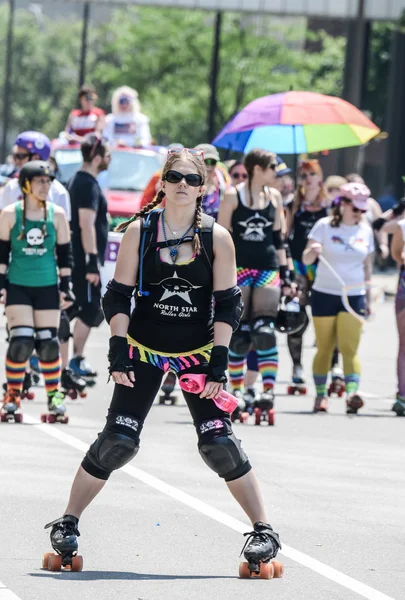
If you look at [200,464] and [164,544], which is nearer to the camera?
[164,544]

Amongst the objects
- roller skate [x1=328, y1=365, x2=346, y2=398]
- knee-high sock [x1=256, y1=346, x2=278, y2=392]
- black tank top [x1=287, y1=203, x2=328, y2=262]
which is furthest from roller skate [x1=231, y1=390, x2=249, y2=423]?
black tank top [x1=287, y1=203, x2=328, y2=262]

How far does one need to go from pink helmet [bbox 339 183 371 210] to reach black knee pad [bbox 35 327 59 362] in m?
2.67

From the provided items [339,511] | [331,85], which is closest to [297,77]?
[331,85]

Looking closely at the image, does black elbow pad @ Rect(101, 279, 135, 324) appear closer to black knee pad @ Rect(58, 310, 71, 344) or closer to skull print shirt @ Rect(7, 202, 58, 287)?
skull print shirt @ Rect(7, 202, 58, 287)

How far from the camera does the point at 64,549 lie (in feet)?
22.4

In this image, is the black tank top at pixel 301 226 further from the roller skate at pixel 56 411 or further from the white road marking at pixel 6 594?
the white road marking at pixel 6 594

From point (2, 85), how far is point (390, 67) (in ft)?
172

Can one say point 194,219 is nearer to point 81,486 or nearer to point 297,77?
point 81,486

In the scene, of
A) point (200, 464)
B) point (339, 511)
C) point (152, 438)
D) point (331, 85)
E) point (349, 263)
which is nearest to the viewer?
point (339, 511)

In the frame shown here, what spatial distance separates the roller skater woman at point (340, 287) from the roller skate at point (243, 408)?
28.6 inches

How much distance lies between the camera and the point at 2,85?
100312 millimetres

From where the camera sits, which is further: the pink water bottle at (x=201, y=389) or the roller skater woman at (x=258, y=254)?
the roller skater woman at (x=258, y=254)

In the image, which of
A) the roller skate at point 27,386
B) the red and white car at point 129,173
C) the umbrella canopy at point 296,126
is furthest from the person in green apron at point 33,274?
the red and white car at point 129,173

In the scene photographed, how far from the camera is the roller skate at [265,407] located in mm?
11930
